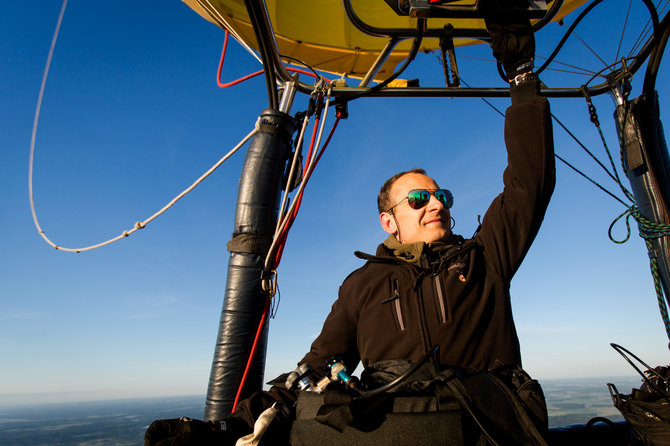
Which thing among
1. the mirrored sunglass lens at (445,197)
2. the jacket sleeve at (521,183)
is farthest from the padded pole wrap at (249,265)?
the jacket sleeve at (521,183)

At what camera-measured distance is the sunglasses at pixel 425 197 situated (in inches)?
A: 93.7

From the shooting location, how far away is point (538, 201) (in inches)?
70.2

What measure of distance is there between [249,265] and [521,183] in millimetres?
1845

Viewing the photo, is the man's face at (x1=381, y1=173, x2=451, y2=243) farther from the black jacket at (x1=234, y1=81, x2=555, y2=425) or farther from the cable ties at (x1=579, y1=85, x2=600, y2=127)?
the cable ties at (x1=579, y1=85, x2=600, y2=127)

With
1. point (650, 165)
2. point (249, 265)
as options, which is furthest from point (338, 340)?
point (650, 165)

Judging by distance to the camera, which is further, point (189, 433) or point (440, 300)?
point (440, 300)

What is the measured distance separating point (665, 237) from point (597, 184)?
2.34ft

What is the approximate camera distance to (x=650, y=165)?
2.81m

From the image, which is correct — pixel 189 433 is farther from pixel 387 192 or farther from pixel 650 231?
pixel 650 231

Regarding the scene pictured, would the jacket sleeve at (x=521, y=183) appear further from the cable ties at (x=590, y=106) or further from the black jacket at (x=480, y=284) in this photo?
the cable ties at (x=590, y=106)

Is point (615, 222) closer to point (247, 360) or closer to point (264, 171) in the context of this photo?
point (264, 171)

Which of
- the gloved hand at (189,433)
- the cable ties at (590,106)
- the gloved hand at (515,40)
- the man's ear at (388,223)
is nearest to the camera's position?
the gloved hand at (189,433)

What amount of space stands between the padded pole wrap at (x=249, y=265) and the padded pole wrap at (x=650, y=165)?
2.89 meters

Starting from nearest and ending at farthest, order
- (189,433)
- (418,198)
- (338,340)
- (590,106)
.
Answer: (189,433)
(338,340)
(418,198)
(590,106)
